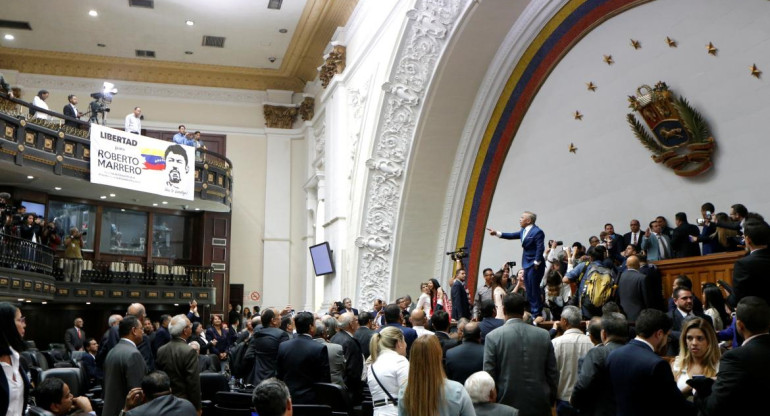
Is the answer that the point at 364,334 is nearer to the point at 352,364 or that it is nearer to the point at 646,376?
the point at 352,364

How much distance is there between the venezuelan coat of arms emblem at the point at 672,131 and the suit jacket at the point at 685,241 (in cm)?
85

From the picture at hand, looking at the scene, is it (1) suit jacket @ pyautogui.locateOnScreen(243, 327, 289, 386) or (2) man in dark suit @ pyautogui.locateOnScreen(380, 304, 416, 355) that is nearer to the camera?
(2) man in dark suit @ pyautogui.locateOnScreen(380, 304, 416, 355)

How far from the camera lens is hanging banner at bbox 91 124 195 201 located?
679 inches

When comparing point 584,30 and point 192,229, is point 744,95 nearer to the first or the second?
point 584,30

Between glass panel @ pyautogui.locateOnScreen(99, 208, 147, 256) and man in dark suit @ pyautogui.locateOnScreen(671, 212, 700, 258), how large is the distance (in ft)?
54.5

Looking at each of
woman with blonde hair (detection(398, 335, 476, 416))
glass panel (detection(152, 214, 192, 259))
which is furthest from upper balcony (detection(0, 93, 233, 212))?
woman with blonde hair (detection(398, 335, 476, 416))

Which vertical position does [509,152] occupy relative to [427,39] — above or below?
below

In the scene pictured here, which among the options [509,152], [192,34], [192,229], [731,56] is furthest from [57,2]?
[731,56]

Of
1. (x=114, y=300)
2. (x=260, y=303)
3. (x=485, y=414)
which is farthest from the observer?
(x=260, y=303)

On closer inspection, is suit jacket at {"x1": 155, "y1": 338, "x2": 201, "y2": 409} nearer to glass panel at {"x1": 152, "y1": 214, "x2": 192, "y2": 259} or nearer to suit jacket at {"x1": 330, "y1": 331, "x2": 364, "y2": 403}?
suit jacket at {"x1": 330, "y1": 331, "x2": 364, "y2": 403}

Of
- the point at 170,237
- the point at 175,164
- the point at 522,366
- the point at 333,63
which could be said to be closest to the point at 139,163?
the point at 175,164

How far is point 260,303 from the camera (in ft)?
76.1

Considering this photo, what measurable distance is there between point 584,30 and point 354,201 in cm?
696

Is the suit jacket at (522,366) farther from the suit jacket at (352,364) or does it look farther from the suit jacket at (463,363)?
the suit jacket at (352,364)
